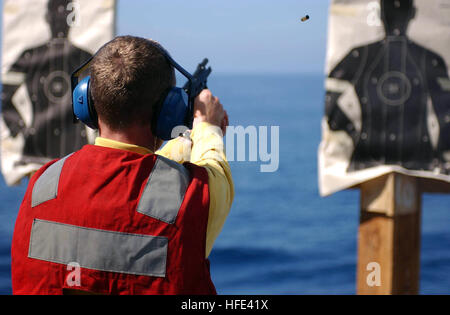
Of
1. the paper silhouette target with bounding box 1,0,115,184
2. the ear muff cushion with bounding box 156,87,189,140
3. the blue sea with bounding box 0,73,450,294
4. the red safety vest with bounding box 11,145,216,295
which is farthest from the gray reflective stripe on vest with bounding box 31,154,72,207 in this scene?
the blue sea with bounding box 0,73,450,294

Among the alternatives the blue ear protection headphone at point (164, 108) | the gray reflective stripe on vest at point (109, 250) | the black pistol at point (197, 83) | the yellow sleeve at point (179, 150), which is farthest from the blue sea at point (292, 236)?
the gray reflective stripe on vest at point (109, 250)

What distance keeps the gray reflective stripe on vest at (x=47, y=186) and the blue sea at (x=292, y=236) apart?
2.77 metres

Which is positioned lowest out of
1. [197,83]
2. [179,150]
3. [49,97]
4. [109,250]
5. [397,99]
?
[109,250]

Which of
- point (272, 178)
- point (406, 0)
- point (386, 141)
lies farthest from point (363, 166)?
point (272, 178)

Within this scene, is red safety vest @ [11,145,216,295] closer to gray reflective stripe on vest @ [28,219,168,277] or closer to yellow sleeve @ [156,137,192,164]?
gray reflective stripe on vest @ [28,219,168,277]

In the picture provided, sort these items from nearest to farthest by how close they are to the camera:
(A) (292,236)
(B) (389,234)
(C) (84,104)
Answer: (C) (84,104) < (B) (389,234) < (A) (292,236)

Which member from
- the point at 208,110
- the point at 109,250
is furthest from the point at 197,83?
the point at 109,250

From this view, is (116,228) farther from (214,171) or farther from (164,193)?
(214,171)

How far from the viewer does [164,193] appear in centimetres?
130

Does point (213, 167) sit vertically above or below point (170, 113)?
below

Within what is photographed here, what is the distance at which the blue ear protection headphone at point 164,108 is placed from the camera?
1.34m

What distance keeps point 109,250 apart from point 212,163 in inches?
13.0

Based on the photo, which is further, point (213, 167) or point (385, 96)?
point (385, 96)
